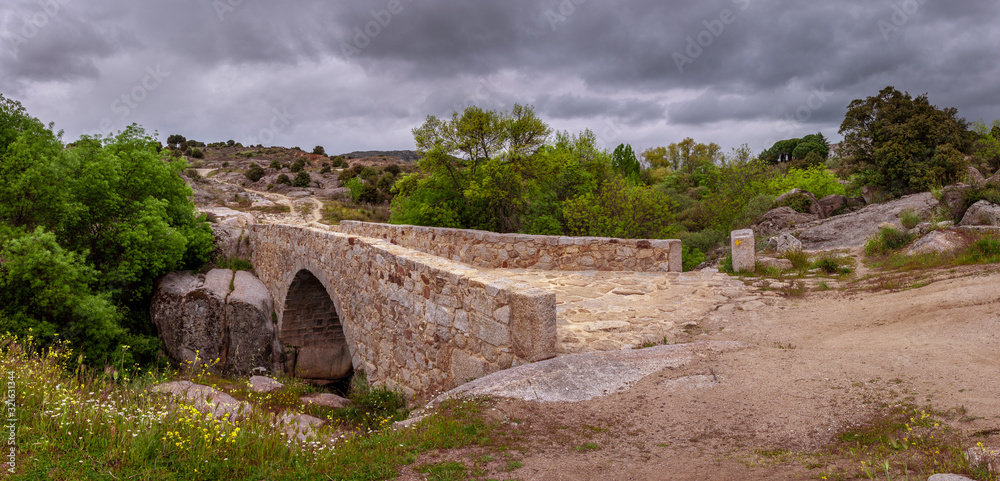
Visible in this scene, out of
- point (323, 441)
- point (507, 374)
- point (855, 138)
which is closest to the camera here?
point (323, 441)

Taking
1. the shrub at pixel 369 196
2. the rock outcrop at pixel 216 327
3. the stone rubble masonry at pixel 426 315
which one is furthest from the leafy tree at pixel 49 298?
the shrub at pixel 369 196

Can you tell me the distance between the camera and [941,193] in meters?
12.3

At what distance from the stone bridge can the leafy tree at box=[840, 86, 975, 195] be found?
55.5ft

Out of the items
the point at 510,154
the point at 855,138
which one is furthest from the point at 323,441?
the point at 855,138

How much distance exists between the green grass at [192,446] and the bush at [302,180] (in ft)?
156

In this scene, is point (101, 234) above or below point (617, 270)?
above

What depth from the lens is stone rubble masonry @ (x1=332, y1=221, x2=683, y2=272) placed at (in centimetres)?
992

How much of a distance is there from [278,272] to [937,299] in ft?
46.0

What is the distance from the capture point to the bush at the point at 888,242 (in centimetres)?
1024

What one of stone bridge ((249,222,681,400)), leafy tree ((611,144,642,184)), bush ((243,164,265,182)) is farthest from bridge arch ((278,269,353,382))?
bush ((243,164,265,182))

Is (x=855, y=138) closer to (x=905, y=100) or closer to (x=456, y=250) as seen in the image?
(x=905, y=100)

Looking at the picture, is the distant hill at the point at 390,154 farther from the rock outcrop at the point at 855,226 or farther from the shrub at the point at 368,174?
the rock outcrop at the point at 855,226

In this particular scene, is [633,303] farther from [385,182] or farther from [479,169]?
[385,182]

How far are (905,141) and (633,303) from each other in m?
20.4
